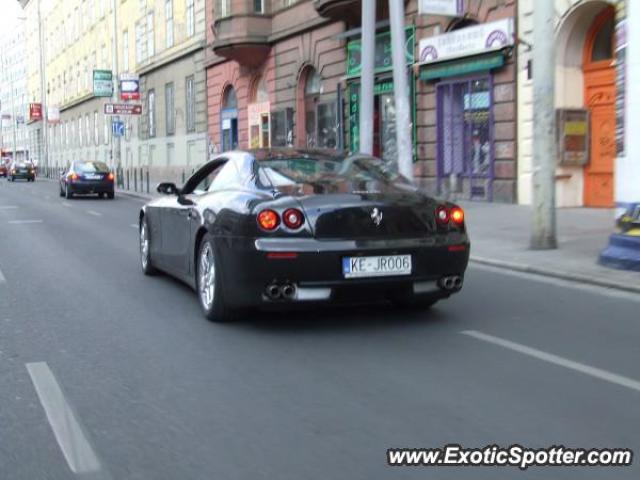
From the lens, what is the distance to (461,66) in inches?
738

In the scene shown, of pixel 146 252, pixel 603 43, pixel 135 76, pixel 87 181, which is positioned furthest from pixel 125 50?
pixel 146 252

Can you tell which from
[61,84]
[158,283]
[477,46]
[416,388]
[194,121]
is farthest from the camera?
[61,84]

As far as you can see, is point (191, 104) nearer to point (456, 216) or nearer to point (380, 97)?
point (380, 97)

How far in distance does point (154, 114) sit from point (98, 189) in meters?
14.5

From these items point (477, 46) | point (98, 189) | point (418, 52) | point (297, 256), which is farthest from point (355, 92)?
point (297, 256)

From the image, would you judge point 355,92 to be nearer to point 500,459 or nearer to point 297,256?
point 297,256

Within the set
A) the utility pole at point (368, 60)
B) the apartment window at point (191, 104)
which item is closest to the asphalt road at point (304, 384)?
the utility pole at point (368, 60)

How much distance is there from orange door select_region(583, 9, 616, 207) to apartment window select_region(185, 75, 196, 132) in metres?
22.7

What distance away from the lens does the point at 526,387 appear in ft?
15.7

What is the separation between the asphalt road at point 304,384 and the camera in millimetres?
3760

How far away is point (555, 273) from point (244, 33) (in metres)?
21.2

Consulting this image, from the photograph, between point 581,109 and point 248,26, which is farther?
point 248,26

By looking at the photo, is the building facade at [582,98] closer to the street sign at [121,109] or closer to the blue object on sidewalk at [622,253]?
the blue object on sidewalk at [622,253]

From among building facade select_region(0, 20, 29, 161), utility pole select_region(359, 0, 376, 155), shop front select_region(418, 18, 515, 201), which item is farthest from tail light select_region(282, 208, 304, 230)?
building facade select_region(0, 20, 29, 161)
